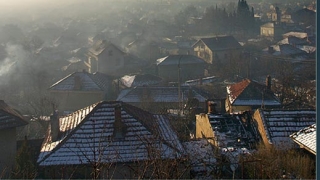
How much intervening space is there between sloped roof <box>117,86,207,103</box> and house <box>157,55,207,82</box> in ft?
13.8

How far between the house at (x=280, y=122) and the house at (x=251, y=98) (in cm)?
269

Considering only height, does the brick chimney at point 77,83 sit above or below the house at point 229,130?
below

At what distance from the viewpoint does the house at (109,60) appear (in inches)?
604

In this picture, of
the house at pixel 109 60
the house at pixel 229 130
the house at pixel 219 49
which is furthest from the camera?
the house at pixel 219 49

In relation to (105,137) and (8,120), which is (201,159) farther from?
(8,120)

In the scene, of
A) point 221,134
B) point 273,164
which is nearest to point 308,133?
point 273,164

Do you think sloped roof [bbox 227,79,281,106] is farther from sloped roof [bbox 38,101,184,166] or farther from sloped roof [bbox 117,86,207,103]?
sloped roof [bbox 38,101,184,166]

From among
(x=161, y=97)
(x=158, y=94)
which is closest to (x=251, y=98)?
(x=161, y=97)

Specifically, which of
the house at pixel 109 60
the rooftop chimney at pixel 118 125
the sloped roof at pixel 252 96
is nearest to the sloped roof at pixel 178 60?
the house at pixel 109 60

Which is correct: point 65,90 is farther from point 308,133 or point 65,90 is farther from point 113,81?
point 308,133

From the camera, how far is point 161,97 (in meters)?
9.62

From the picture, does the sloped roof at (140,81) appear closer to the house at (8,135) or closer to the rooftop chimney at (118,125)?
the house at (8,135)

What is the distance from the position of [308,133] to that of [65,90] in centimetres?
700

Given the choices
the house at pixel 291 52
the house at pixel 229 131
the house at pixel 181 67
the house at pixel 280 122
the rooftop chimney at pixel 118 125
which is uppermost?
the rooftop chimney at pixel 118 125
